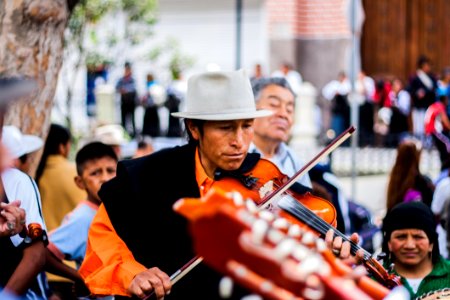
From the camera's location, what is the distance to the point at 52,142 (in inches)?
304

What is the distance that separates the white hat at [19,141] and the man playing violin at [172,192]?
1160 millimetres

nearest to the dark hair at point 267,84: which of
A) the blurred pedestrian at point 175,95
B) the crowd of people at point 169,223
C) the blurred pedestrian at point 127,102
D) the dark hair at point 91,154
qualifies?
the dark hair at point 91,154

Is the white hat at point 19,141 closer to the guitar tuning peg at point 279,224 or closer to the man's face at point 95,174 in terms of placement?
the man's face at point 95,174

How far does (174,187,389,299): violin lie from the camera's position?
2.48 m

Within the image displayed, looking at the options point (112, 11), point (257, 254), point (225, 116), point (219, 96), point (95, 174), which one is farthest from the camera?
point (112, 11)

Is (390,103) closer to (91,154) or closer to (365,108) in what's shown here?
(365,108)

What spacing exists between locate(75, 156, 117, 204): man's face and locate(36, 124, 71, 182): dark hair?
946 mm

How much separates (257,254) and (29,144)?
3732 mm

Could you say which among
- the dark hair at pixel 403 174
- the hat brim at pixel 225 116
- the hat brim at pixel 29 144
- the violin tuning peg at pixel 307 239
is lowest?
the dark hair at pixel 403 174

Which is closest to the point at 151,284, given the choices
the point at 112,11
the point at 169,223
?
the point at 169,223

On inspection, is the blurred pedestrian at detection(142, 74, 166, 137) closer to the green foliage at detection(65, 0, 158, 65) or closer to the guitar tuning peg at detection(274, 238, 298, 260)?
the green foliage at detection(65, 0, 158, 65)

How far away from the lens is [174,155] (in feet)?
15.7

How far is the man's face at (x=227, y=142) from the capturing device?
4.56m

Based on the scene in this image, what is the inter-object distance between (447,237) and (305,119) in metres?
14.0
